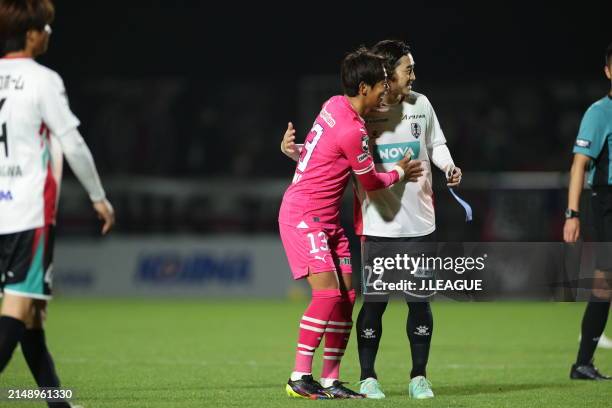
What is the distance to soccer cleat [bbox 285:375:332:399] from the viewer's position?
6.16 metres

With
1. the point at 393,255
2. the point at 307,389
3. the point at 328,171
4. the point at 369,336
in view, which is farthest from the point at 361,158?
the point at 307,389

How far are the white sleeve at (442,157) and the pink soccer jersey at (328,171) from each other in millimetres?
463

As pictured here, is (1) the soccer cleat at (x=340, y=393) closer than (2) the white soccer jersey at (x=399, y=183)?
Yes

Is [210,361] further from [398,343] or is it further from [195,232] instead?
[195,232]

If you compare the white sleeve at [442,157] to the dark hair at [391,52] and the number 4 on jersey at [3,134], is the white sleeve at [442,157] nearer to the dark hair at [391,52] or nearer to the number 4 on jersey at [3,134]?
the dark hair at [391,52]

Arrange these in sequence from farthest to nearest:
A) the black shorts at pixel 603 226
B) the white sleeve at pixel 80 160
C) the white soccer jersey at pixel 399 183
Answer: the black shorts at pixel 603 226 → the white soccer jersey at pixel 399 183 → the white sleeve at pixel 80 160

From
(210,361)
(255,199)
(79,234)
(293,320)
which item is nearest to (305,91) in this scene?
(255,199)

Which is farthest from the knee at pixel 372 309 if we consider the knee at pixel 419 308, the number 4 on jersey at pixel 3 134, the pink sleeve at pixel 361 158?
the number 4 on jersey at pixel 3 134

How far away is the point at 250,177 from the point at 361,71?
14.2 m

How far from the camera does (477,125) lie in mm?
19938

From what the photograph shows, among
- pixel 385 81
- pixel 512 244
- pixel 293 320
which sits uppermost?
pixel 385 81

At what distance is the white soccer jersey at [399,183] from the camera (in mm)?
6516

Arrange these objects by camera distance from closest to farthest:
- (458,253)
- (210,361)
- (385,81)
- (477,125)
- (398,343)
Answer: (385,81) → (458,253) → (210,361) → (398,343) → (477,125)

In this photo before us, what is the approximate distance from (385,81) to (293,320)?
7653 mm
